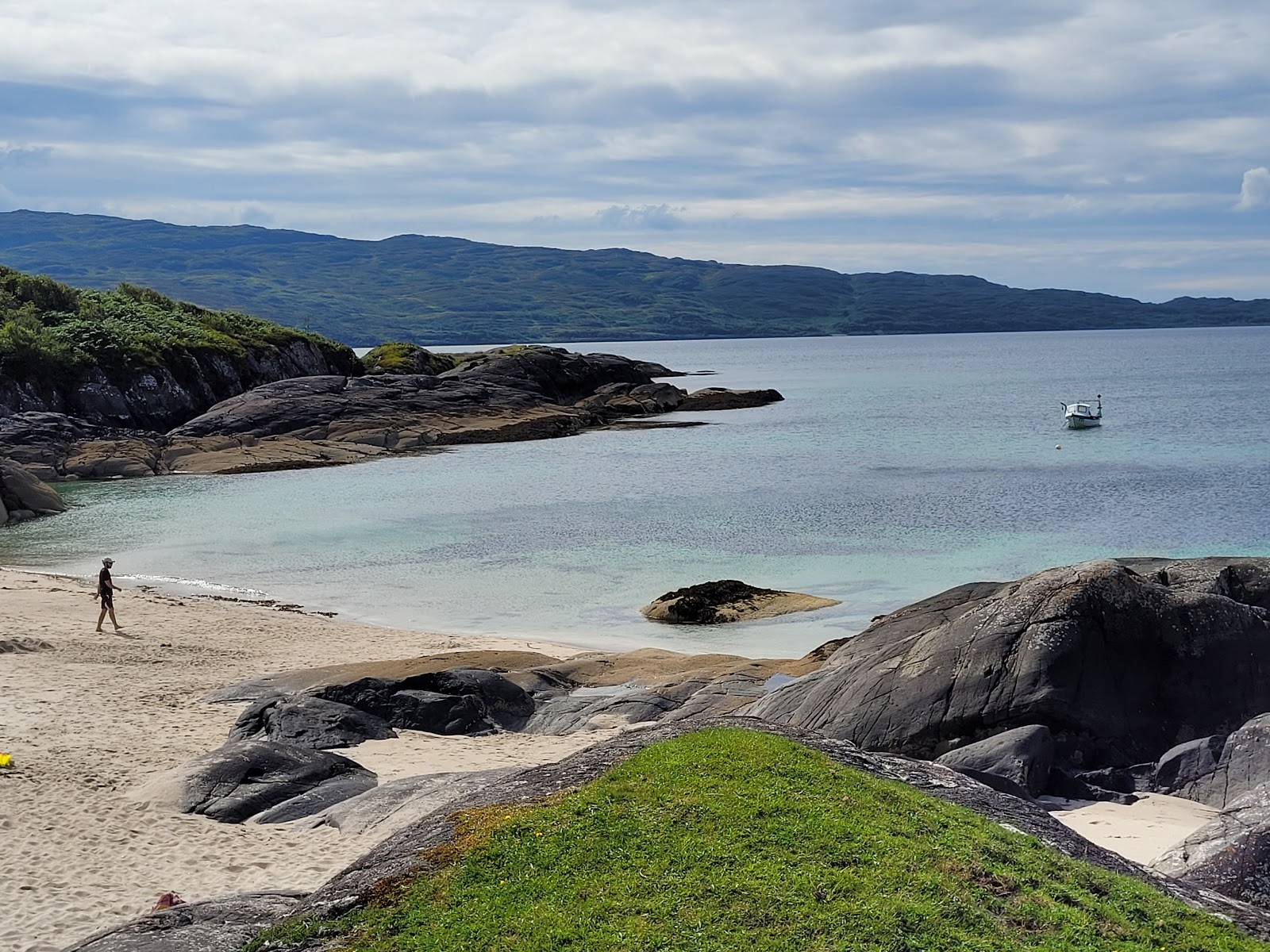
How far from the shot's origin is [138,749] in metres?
17.7

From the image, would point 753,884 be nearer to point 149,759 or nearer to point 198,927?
point 198,927

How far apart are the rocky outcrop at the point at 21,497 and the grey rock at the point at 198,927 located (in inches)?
1676

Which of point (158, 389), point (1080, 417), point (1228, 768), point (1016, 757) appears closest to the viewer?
point (1228, 768)

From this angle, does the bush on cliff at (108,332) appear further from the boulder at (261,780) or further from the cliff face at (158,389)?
the boulder at (261,780)

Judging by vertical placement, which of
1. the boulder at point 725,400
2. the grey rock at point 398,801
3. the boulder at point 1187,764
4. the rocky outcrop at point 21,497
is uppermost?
the boulder at point 725,400

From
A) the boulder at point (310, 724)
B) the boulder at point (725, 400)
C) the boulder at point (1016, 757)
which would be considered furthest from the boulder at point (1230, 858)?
the boulder at point (725, 400)

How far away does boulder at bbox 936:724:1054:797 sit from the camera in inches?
560

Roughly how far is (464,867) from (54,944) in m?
4.81

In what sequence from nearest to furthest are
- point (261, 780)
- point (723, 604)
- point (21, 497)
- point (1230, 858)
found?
point (1230, 858) < point (261, 780) < point (723, 604) < point (21, 497)

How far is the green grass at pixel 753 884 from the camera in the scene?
7.68 m

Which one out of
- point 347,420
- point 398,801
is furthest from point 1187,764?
point 347,420

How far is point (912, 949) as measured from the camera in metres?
7.44

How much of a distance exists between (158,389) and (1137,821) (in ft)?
235

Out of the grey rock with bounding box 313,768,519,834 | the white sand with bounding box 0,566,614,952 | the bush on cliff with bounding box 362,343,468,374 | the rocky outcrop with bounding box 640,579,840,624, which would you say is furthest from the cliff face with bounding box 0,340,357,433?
the grey rock with bounding box 313,768,519,834
